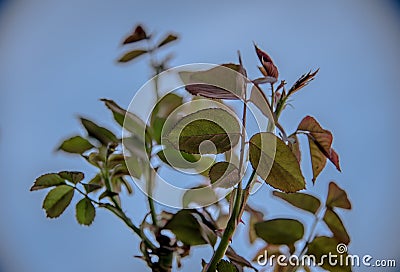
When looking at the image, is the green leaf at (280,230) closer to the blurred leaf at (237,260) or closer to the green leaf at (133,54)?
the blurred leaf at (237,260)

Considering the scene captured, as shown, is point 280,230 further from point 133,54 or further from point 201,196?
point 133,54

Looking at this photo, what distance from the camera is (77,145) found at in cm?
32

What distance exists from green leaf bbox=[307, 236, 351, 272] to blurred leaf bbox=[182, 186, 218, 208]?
0.07 metres

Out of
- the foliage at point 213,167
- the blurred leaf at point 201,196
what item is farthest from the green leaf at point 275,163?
the blurred leaf at point 201,196

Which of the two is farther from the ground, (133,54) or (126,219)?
(133,54)

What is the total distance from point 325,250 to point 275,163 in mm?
93

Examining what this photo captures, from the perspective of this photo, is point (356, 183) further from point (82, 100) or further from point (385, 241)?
point (82, 100)

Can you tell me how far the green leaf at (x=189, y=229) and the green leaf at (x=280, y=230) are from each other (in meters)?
0.03

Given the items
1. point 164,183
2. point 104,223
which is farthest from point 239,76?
point 104,223

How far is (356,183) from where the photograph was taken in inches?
15.9

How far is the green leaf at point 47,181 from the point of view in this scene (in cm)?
28

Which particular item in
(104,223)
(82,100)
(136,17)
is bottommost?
(104,223)

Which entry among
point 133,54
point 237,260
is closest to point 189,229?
point 237,260

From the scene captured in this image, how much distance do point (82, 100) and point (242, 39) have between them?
0.16 meters
